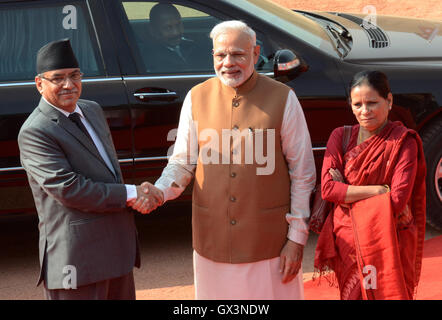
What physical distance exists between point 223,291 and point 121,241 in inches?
19.8

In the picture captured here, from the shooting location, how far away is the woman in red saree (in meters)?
3.29

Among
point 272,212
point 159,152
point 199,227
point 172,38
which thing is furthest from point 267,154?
point 172,38

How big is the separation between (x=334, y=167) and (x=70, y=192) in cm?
119

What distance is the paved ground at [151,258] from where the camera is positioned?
4766 millimetres

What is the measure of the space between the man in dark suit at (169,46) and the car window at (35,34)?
1.20ft

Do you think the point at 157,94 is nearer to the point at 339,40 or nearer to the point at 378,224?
the point at 339,40

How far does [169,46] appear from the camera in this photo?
16.8ft

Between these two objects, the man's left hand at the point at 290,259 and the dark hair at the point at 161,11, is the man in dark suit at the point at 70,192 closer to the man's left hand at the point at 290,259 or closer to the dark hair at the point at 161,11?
the man's left hand at the point at 290,259

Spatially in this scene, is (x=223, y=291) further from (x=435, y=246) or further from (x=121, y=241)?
(x=435, y=246)

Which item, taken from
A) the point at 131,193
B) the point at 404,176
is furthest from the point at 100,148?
the point at 404,176

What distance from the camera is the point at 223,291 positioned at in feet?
11.0

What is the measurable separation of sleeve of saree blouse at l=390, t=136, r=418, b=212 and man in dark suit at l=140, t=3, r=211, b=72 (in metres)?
2.07

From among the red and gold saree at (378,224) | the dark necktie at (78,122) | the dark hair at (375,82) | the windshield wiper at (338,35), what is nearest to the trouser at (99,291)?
the dark necktie at (78,122)

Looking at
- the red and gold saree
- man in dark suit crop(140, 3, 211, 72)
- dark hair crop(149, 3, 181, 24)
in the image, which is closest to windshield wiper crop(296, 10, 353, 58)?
man in dark suit crop(140, 3, 211, 72)
